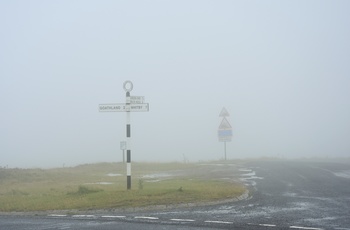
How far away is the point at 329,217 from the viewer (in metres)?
11.1

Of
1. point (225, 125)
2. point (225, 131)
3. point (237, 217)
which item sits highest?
point (225, 125)

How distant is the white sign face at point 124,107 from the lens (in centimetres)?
1816

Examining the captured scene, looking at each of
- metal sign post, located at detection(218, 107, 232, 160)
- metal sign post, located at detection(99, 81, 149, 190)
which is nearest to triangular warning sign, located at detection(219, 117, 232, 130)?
metal sign post, located at detection(218, 107, 232, 160)

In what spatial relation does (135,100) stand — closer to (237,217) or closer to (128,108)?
(128,108)

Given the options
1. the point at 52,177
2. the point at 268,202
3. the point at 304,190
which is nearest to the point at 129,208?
the point at 268,202

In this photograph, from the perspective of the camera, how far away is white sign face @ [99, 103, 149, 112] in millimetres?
18156

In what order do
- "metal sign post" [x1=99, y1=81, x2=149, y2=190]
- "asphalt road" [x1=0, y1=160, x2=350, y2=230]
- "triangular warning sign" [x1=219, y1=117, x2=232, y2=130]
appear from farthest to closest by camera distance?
"triangular warning sign" [x1=219, y1=117, x2=232, y2=130]
"metal sign post" [x1=99, y1=81, x2=149, y2=190]
"asphalt road" [x1=0, y1=160, x2=350, y2=230]

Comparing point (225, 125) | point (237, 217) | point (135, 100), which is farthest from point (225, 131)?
point (237, 217)

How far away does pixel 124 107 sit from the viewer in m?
18.2

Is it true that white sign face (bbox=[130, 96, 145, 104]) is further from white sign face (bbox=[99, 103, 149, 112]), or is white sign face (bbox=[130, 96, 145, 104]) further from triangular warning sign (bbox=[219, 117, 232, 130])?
triangular warning sign (bbox=[219, 117, 232, 130])

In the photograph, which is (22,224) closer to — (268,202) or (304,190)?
(268,202)

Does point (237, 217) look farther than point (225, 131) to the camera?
No

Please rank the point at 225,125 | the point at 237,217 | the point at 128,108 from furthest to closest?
the point at 225,125 → the point at 128,108 → the point at 237,217

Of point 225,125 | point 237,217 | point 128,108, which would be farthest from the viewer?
point 225,125
